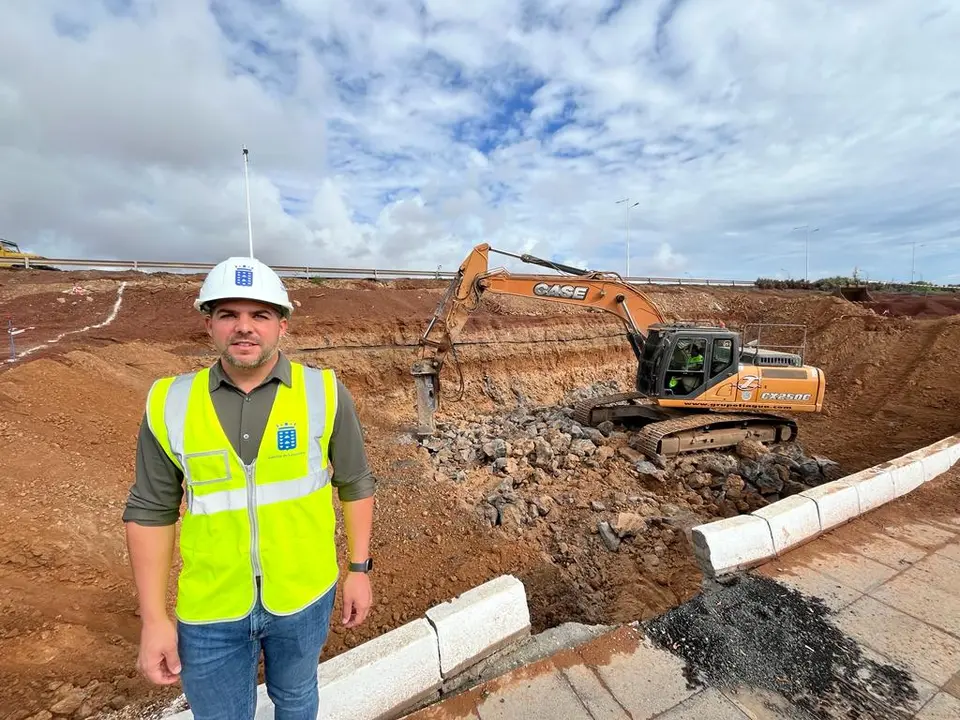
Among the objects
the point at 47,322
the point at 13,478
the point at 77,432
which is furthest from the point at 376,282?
the point at 13,478

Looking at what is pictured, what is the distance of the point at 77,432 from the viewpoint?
592 centimetres

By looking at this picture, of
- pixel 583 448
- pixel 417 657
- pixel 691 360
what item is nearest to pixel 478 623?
pixel 417 657

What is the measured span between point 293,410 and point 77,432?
6275 mm

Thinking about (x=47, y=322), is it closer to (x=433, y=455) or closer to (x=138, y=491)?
(x=433, y=455)

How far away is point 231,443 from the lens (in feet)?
5.33

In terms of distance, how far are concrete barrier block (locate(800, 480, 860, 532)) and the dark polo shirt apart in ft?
14.8

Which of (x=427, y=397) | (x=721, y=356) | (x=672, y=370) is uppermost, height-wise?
(x=721, y=356)

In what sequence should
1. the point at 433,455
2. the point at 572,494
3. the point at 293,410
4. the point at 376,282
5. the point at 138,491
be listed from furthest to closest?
the point at 376,282, the point at 433,455, the point at 572,494, the point at 293,410, the point at 138,491

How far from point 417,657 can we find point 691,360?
25.7ft

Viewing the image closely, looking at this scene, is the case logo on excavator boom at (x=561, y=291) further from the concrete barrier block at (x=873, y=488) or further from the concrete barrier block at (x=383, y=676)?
the concrete barrier block at (x=383, y=676)

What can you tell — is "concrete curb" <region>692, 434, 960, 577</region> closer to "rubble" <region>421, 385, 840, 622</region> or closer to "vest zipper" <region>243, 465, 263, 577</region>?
"rubble" <region>421, 385, 840, 622</region>

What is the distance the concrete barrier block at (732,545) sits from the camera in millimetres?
3643

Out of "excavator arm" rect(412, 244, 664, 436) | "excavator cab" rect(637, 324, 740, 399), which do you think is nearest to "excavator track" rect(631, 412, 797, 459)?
"excavator cab" rect(637, 324, 740, 399)

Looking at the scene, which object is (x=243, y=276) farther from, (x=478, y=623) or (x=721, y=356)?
(x=721, y=356)
